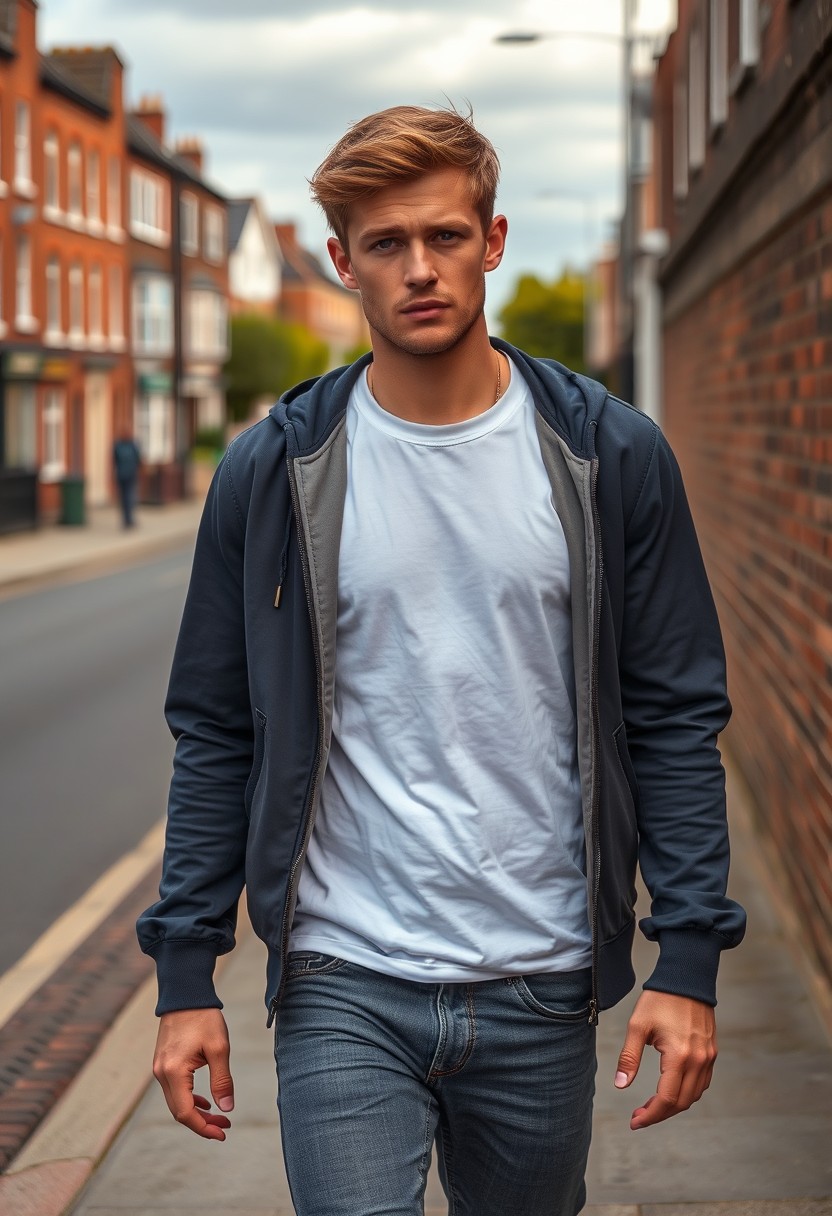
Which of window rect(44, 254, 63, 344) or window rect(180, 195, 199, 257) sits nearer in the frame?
window rect(44, 254, 63, 344)

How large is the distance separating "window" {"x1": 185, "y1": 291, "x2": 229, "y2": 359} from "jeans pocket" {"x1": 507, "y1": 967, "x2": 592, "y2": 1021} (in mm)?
54553

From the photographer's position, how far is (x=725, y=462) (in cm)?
927

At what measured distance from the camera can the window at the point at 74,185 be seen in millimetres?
41312

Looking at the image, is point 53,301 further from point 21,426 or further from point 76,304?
point 21,426

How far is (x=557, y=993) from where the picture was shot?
2.37m

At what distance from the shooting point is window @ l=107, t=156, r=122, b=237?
44625mm

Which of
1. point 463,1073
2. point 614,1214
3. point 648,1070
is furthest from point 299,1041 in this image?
point 648,1070

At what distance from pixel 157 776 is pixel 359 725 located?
776 cm

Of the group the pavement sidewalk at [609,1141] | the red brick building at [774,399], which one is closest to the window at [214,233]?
the red brick building at [774,399]

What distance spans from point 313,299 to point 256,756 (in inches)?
3965

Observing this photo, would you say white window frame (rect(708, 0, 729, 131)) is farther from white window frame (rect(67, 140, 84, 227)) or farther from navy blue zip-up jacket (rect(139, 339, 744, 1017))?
white window frame (rect(67, 140, 84, 227))

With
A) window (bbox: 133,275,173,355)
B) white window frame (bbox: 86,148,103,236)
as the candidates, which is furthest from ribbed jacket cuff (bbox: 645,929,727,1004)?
window (bbox: 133,275,173,355)

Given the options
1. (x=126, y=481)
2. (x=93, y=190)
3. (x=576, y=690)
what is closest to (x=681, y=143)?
(x=576, y=690)

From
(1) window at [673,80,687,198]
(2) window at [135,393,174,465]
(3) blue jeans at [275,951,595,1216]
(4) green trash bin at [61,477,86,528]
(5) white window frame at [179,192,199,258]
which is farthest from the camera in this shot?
(5) white window frame at [179,192,199,258]
